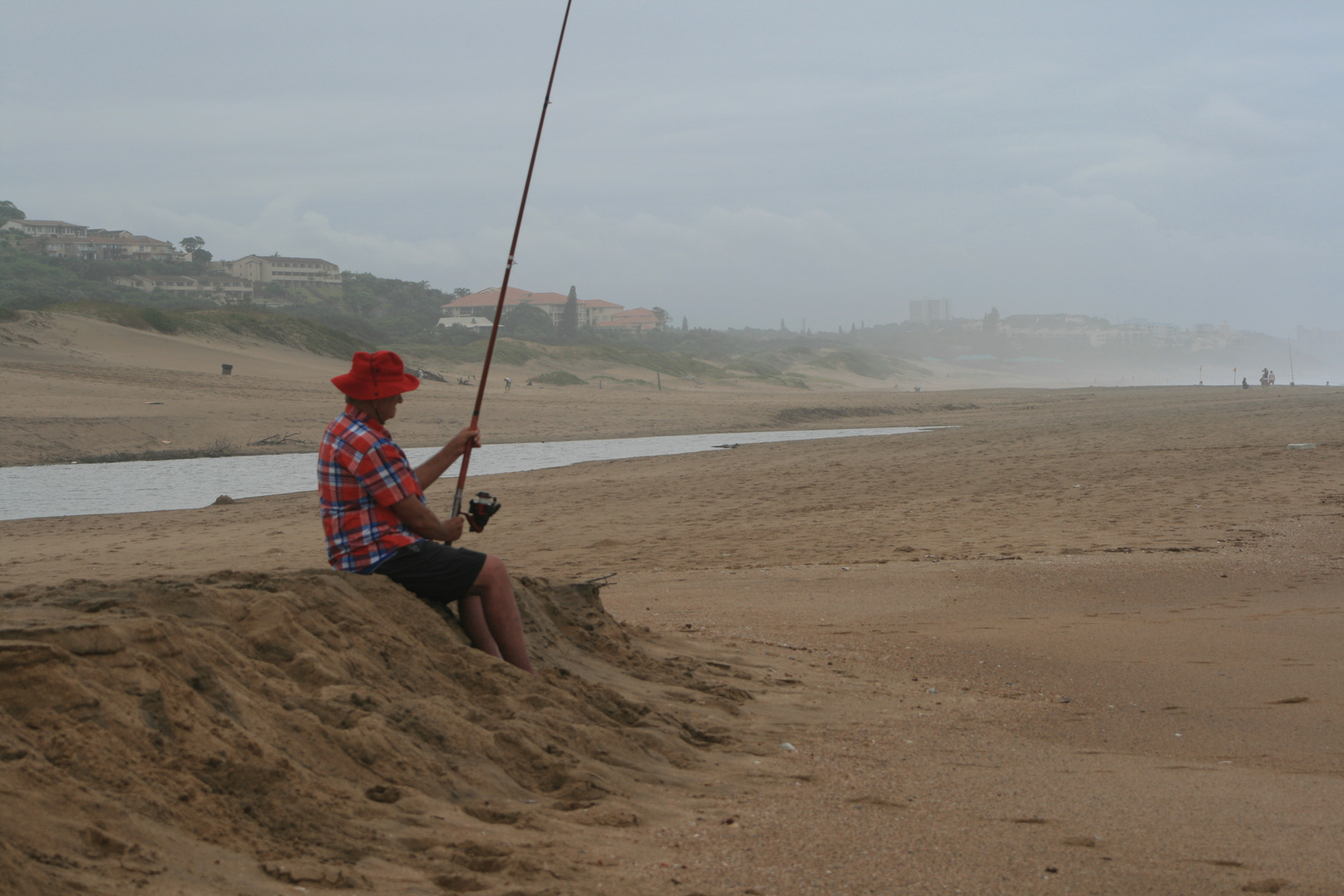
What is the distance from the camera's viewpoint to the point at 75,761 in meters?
2.51

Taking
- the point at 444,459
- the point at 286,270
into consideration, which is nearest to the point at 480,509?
the point at 444,459

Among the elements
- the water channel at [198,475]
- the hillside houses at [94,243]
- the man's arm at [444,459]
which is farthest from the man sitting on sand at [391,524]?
the hillside houses at [94,243]

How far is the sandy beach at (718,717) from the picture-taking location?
2.62 meters

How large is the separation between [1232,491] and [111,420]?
777 inches

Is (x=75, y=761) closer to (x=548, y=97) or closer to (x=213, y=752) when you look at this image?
(x=213, y=752)

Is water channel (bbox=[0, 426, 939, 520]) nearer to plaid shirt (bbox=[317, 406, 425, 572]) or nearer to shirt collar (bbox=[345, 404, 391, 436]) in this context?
plaid shirt (bbox=[317, 406, 425, 572])

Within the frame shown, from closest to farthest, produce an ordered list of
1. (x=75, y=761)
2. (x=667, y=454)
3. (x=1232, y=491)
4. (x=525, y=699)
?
(x=75, y=761) < (x=525, y=699) < (x=1232, y=491) < (x=667, y=454)

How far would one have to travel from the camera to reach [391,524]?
4211 millimetres

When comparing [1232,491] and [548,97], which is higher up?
[548,97]

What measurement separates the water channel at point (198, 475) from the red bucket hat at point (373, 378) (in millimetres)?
10295

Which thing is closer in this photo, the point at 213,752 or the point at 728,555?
the point at 213,752

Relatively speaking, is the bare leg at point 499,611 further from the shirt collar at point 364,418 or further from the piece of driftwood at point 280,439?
the piece of driftwood at point 280,439

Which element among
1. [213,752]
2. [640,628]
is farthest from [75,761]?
[640,628]

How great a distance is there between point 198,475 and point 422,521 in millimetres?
14241
